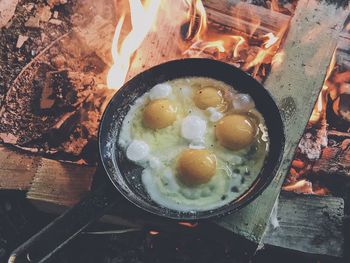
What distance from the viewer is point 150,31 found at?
3.50m

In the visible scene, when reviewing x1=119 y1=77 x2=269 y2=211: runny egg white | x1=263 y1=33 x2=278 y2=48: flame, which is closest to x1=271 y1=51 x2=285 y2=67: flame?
x1=263 y1=33 x2=278 y2=48: flame

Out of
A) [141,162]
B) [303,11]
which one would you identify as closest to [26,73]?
[141,162]

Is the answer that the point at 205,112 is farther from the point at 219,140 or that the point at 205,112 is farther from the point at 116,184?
the point at 116,184

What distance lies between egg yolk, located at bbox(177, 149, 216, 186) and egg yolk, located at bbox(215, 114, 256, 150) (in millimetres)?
140

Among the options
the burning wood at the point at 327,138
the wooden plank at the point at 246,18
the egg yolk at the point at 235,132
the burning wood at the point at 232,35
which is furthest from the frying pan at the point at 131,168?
the wooden plank at the point at 246,18

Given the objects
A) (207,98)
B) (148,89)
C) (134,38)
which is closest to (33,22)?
(134,38)

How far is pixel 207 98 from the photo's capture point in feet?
9.51

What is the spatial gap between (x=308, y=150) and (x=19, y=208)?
2.40m

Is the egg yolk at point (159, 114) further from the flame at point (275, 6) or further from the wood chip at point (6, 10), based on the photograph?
the wood chip at point (6, 10)

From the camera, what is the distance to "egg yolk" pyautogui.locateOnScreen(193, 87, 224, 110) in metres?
2.90

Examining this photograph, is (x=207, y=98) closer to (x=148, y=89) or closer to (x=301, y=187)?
(x=148, y=89)

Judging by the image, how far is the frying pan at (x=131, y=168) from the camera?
2.46 metres

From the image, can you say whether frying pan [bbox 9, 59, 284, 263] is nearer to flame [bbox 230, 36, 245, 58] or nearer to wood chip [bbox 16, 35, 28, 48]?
flame [bbox 230, 36, 245, 58]

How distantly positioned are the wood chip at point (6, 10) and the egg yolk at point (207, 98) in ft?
7.81
